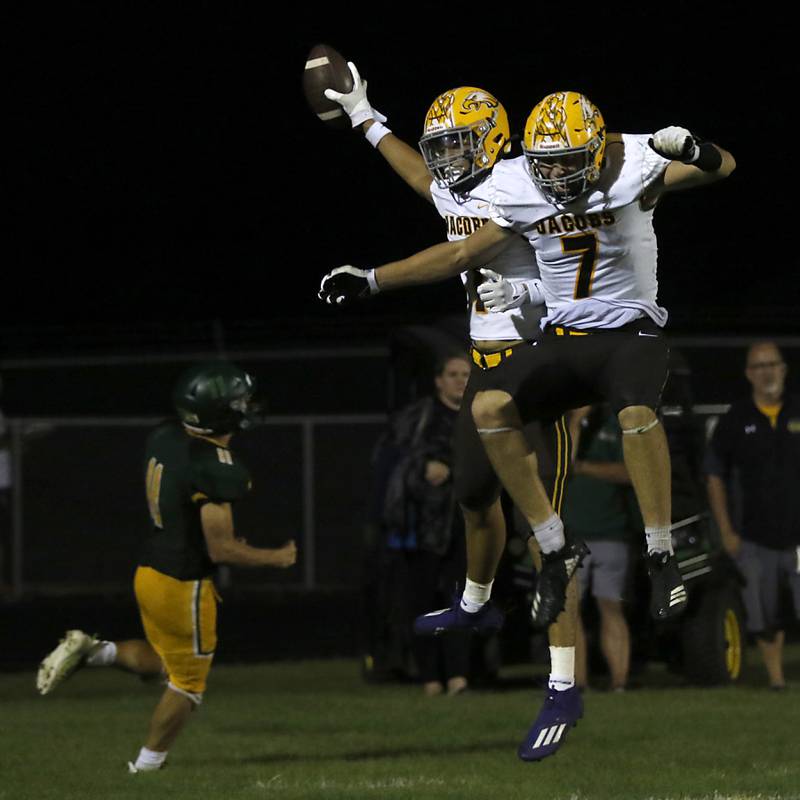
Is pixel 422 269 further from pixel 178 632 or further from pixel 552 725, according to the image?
pixel 178 632

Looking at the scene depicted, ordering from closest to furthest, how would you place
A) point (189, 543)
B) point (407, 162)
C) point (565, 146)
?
point (565, 146) < point (407, 162) < point (189, 543)

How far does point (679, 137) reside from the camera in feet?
23.1

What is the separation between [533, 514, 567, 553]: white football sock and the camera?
306 inches

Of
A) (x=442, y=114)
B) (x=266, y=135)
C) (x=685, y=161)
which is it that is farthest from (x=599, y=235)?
(x=266, y=135)

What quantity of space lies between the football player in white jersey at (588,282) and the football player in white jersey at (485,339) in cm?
15

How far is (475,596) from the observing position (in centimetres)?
826

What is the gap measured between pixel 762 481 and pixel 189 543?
15.5ft

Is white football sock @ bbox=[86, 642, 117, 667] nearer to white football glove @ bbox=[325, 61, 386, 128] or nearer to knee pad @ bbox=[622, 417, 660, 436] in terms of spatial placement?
white football glove @ bbox=[325, 61, 386, 128]

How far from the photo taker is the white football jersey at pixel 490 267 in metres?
7.80

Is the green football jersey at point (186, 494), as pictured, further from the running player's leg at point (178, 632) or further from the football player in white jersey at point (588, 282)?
the football player in white jersey at point (588, 282)

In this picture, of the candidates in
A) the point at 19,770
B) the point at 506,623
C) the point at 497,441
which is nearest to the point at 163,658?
the point at 19,770

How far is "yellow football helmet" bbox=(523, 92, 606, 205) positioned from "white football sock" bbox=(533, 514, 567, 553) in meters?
1.28

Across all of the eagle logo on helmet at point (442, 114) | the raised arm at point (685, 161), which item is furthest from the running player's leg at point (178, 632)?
the raised arm at point (685, 161)

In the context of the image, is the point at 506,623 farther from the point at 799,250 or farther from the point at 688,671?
the point at 799,250
